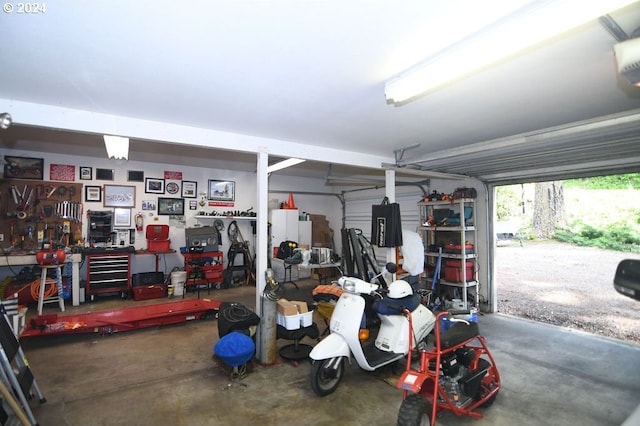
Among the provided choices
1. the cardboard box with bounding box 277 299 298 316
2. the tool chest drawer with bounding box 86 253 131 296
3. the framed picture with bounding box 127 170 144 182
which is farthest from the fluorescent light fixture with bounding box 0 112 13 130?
the framed picture with bounding box 127 170 144 182

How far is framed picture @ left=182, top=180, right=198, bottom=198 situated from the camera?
6973 millimetres

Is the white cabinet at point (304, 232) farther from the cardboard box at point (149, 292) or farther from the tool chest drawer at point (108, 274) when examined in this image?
the tool chest drawer at point (108, 274)

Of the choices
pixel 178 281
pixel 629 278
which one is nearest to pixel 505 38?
pixel 629 278

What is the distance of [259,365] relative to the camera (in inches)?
133

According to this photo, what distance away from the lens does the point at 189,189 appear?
703cm

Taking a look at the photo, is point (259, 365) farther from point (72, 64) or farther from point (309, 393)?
point (72, 64)

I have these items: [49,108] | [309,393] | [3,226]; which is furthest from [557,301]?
[3,226]

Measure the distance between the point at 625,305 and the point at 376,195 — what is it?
5090mm

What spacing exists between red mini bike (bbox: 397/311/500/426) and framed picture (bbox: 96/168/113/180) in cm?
652

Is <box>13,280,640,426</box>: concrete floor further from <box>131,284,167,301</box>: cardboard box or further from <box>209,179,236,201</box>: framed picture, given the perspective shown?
<box>209,179,236,201</box>: framed picture

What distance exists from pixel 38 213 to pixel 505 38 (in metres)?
7.38

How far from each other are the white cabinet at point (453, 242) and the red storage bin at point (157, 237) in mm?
5085

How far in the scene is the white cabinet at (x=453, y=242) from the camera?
5.38m

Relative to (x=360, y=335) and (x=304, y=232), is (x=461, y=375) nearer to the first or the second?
(x=360, y=335)
